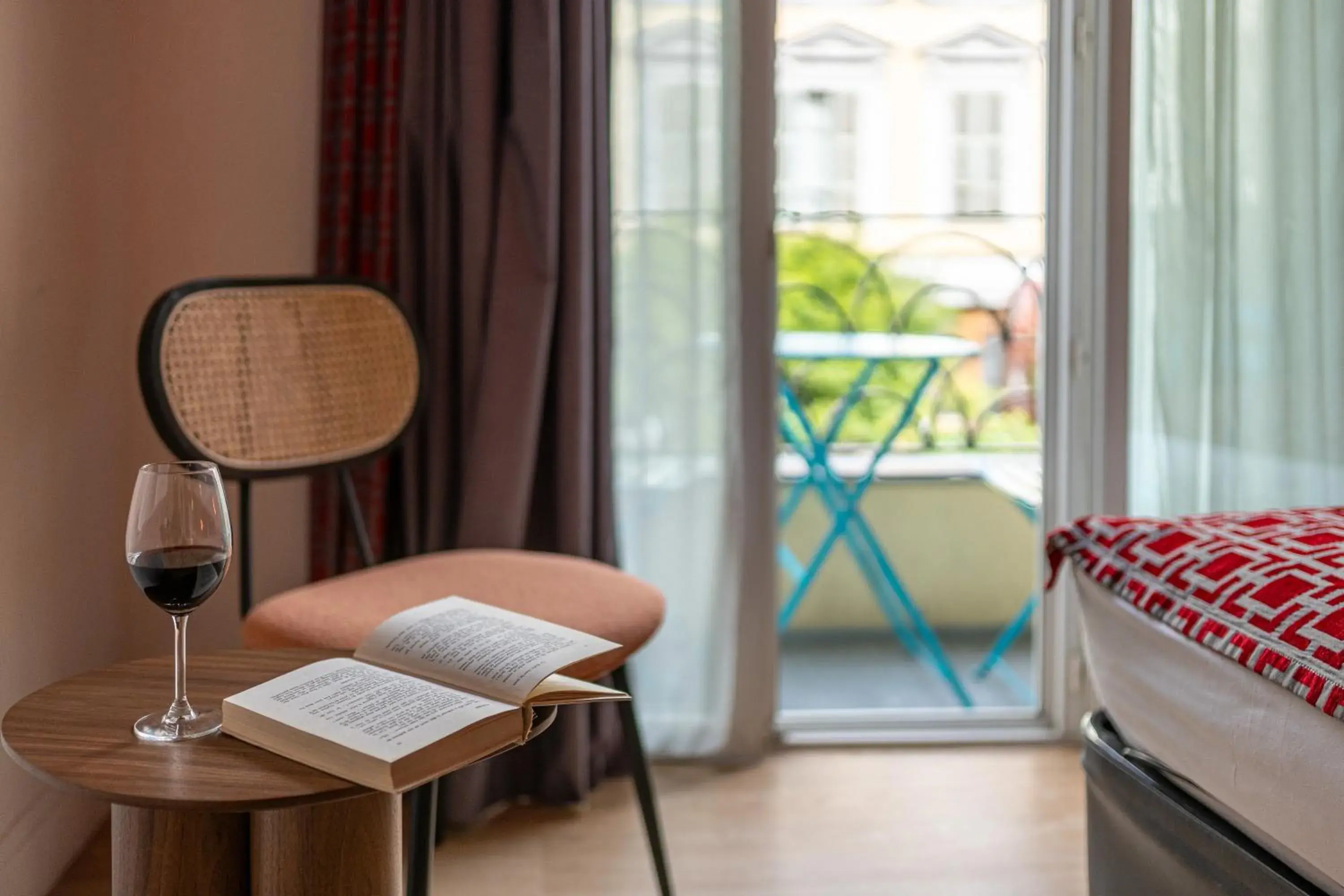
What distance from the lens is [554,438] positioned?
7.61 feet

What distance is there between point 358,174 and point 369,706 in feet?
4.67

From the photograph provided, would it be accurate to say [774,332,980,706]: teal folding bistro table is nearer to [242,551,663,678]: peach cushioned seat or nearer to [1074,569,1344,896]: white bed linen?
[242,551,663,678]: peach cushioned seat

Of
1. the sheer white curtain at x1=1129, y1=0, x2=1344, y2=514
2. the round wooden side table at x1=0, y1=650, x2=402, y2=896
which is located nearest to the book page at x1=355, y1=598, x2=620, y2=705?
the round wooden side table at x1=0, y1=650, x2=402, y2=896

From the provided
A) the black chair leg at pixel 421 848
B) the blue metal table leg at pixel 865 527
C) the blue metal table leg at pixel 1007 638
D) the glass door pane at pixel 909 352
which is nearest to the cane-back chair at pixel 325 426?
the black chair leg at pixel 421 848

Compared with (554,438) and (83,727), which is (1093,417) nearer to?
(554,438)

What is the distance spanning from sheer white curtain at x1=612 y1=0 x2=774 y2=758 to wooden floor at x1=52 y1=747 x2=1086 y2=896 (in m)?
0.17

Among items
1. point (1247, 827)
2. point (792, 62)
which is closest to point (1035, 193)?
point (792, 62)

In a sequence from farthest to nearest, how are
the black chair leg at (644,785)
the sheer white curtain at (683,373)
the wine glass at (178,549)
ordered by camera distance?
1. the sheer white curtain at (683,373)
2. the black chair leg at (644,785)
3. the wine glass at (178,549)

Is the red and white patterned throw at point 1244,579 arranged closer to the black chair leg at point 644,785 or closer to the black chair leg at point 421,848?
the black chair leg at point 644,785

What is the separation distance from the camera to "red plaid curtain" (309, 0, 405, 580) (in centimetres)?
221

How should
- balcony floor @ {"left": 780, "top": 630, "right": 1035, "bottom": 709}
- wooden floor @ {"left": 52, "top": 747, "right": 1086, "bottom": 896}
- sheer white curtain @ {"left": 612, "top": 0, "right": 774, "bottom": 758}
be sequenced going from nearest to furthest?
wooden floor @ {"left": 52, "top": 747, "right": 1086, "bottom": 896} < sheer white curtain @ {"left": 612, "top": 0, "right": 774, "bottom": 758} < balcony floor @ {"left": 780, "top": 630, "right": 1035, "bottom": 709}

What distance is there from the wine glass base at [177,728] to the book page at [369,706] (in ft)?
0.11

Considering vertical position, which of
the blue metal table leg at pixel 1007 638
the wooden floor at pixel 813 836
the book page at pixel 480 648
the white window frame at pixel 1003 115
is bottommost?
the wooden floor at pixel 813 836

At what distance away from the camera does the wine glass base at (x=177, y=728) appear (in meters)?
1.08
